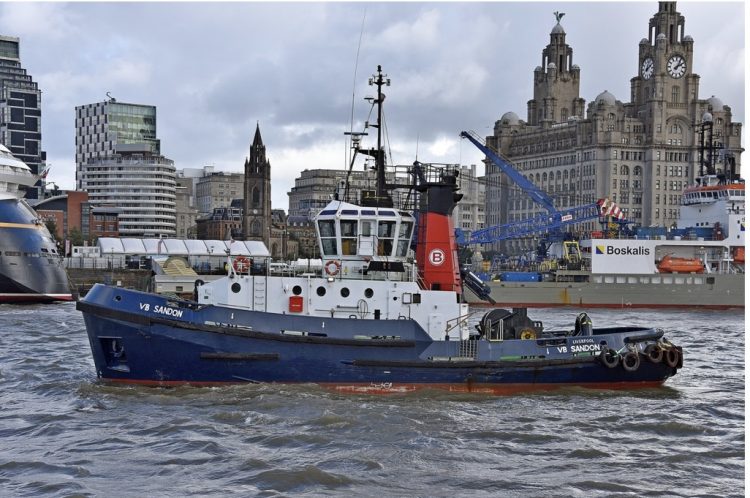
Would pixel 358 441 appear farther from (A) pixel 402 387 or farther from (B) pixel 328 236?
(B) pixel 328 236

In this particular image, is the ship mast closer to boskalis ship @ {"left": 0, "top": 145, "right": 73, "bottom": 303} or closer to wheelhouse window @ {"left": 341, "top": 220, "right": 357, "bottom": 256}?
wheelhouse window @ {"left": 341, "top": 220, "right": 357, "bottom": 256}

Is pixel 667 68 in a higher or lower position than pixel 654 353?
higher

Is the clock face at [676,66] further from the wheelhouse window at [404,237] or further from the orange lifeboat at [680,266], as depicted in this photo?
the wheelhouse window at [404,237]

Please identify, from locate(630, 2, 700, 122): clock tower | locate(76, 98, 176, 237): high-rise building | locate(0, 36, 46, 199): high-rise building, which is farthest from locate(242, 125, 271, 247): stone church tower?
locate(630, 2, 700, 122): clock tower

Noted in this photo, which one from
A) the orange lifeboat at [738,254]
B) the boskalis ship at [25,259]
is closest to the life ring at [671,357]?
the boskalis ship at [25,259]

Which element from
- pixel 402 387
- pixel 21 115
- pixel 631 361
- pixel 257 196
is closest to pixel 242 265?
pixel 402 387

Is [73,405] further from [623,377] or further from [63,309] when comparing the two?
[63,309]

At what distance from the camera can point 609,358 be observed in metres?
25.5

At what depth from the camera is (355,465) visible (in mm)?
18312

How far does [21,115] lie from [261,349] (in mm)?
172250

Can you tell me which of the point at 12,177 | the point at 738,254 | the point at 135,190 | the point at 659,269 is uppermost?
the point at 135,190

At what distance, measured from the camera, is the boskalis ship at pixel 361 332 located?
78.4ft

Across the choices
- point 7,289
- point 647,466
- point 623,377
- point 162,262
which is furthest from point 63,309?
point 647,466

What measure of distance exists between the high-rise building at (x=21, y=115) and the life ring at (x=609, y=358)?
165 m
